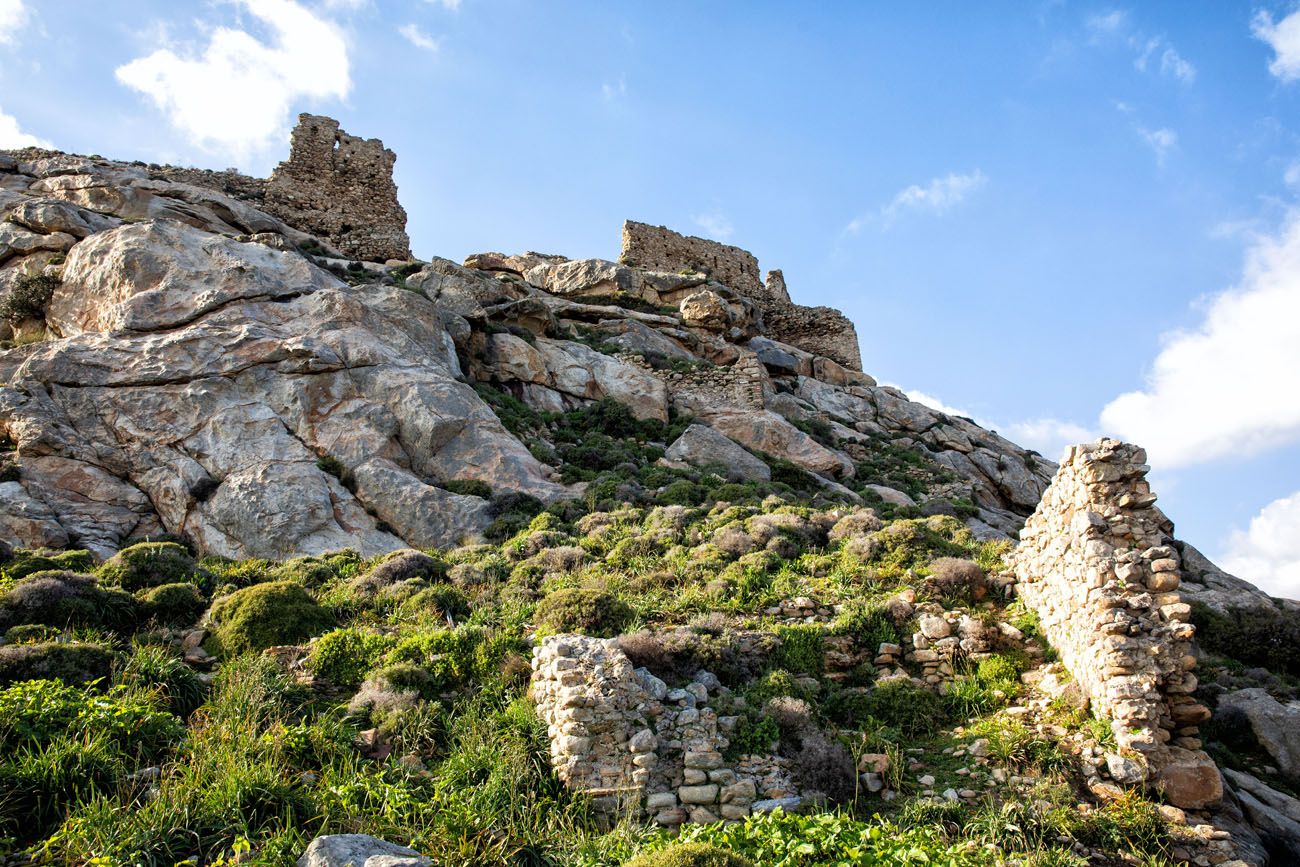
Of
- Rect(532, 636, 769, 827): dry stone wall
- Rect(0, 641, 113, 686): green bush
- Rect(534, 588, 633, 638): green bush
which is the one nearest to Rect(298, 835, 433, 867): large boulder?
Rect(532, 636, 769, 827): dry stone wall

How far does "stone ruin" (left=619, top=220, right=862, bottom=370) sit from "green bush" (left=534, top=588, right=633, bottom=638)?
28257 millimetres

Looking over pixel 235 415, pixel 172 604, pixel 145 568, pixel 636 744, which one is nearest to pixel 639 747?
pixel 636 744

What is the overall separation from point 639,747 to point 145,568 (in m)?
9.58

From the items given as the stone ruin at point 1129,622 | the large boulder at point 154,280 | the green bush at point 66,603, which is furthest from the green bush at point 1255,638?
the large boulder at point 154,280

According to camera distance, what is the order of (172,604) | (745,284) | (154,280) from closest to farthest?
(172,604) → (154,280) → (745,284)

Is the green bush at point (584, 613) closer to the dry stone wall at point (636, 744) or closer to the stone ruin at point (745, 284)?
the dry stone wall at point (636, 744)

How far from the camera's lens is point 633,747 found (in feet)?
27.9

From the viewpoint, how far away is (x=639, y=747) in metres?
8.49

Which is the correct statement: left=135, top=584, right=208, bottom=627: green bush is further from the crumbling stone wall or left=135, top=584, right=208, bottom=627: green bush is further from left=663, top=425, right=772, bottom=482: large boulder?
the crumbling stone wall

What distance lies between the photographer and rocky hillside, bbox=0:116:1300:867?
24.9 ft

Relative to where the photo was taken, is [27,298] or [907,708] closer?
[907,708]

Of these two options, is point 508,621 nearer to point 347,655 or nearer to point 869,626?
point 347,655

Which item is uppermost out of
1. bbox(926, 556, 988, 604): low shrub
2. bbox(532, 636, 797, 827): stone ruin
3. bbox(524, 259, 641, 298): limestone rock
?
bbox(524, 259, 641, 298): limestone rock

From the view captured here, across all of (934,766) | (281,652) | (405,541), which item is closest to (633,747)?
(934,766)
